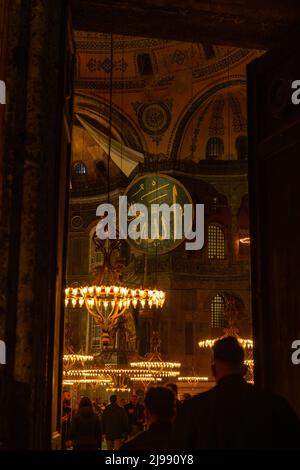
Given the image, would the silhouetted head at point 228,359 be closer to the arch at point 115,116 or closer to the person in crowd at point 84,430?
the person in crowd at point 84,430

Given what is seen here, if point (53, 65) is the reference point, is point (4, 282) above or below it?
below

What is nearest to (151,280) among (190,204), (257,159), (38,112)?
(190,204)

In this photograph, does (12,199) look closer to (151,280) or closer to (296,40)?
(296,40)

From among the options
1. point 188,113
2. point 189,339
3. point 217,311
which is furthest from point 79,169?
point 189,339

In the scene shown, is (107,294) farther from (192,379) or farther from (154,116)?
(154,116)

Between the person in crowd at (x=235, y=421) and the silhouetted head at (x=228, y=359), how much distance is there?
0.03 m

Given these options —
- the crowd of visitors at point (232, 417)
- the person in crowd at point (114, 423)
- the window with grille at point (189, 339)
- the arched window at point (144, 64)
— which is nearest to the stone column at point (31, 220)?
the crowd of visitors at point (232, 417)

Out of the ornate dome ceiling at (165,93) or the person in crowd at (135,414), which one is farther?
the ornate dome ceiling at (165,93)

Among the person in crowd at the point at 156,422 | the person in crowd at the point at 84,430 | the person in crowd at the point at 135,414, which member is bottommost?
the person in crowd at the point at 135,414

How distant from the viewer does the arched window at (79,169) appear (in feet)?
69.9

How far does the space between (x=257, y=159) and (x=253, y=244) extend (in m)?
0.57

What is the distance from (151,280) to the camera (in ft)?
60.3

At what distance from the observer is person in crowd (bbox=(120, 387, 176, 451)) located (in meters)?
2.71

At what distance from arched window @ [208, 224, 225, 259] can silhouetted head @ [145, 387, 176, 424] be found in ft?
53.0
